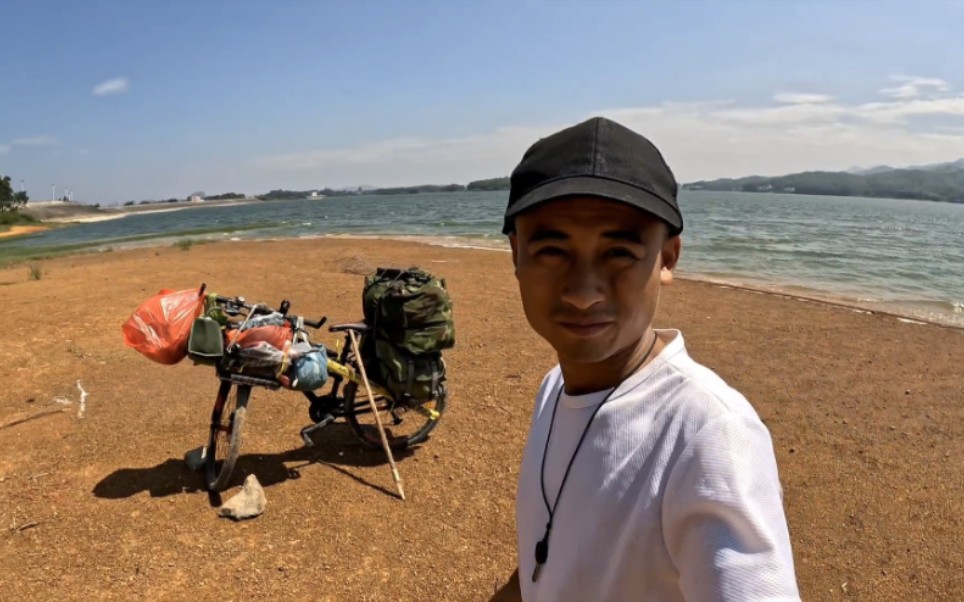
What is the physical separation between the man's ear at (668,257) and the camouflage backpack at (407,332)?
3.45 metres

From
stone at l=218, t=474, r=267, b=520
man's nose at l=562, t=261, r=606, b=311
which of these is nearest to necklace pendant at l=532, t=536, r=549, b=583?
man's nose at l=562, t=261, r=606, b=311

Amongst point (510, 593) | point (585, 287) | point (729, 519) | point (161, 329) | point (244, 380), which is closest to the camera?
point (729, 519)

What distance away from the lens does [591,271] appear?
116 centimetres

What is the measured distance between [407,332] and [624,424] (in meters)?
3.66

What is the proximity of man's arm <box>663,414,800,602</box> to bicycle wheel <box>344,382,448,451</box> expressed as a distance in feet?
13.5

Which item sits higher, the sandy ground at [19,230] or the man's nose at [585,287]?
the man's nose at [585,287]

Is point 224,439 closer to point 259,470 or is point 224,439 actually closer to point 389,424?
point 259,470

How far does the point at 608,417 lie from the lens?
3.79 ft

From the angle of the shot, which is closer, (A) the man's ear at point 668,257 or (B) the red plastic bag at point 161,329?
(A) the man's ear at point 668,257

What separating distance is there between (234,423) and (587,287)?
365cm

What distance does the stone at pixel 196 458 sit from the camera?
4.56 metres

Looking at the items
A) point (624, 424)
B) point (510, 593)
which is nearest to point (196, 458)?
point (510, 593)

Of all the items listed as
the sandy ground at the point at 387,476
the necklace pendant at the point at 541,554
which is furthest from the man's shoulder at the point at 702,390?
the sandy ground at the point at 387,476

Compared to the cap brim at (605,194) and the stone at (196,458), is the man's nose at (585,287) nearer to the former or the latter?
the cap brim at (605,194)
